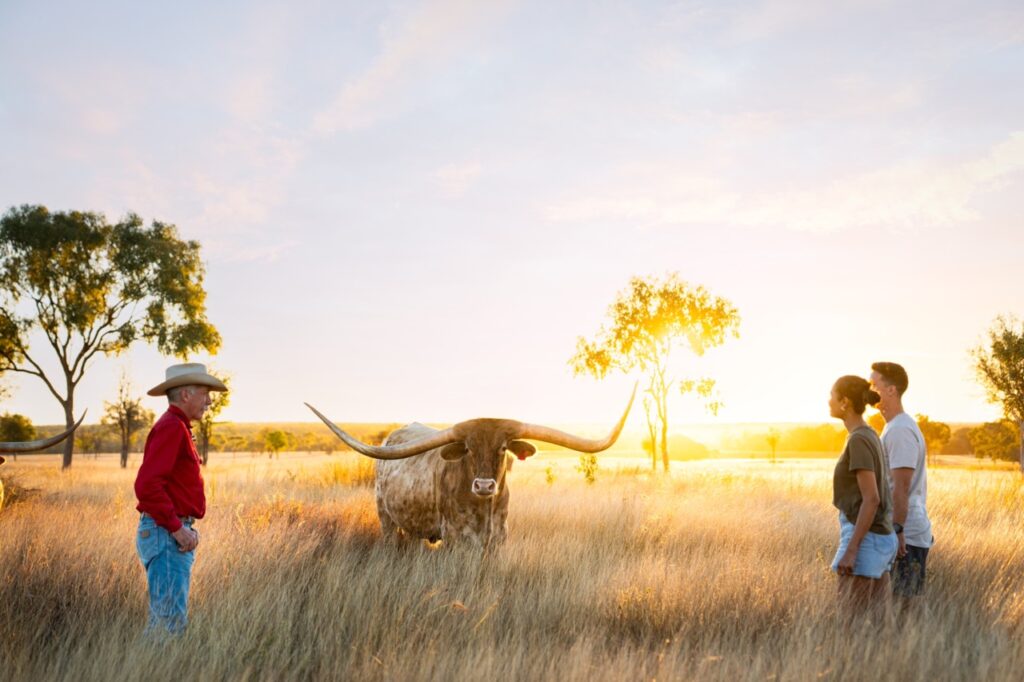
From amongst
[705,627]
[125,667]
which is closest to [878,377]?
[705,627]

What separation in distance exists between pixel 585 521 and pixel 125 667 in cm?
687

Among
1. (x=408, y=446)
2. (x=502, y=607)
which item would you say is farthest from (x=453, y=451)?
(x=502, y=607)

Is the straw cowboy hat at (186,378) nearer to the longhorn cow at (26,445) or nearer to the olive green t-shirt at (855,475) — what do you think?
the longhorn cow at (26,445)

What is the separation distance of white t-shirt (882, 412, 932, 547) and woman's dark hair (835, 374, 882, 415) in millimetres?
254

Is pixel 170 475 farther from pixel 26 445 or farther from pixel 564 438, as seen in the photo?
pixel 564 438

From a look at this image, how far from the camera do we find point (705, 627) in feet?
17.1

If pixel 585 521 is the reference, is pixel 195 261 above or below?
above

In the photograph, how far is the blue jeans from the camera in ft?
14.2

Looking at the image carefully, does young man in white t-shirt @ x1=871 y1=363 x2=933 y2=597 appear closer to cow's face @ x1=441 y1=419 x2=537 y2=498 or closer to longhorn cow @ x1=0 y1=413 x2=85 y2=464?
cow's face @ x1=441 y1=419 x2=537 y2=498

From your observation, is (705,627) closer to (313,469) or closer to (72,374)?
(313,469)

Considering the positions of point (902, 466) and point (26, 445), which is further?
point (26, 445)

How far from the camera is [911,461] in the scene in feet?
16.9

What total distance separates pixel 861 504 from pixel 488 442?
3657 millimetres

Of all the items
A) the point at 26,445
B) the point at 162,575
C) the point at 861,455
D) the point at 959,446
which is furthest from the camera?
the point at 959,446
